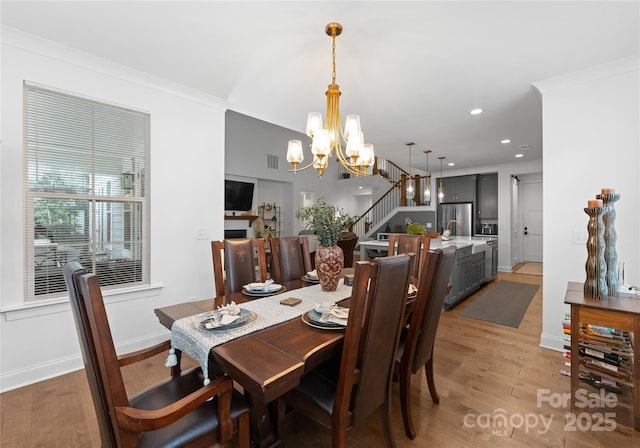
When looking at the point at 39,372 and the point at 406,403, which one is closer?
the point at 406,403

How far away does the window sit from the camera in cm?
230

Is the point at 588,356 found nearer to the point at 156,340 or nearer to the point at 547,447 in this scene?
the point at 547,447

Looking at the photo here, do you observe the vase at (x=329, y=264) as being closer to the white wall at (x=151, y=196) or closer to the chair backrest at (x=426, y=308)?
the chair backrest at (x=426, y=308)

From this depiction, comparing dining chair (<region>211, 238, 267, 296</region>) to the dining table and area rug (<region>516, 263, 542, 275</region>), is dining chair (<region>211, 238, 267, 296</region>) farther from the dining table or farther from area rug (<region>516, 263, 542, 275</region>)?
area rug (<region>516, 263, 542, 275</region>)

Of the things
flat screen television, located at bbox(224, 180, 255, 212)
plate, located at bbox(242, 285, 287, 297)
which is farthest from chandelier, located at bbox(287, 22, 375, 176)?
flat screen television, located at bbox(224, 180, 255, 212)

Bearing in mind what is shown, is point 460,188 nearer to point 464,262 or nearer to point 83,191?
point 464,262

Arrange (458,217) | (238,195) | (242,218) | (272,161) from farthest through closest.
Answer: (272,161) < (242,218) < (238,195) < (458,217)

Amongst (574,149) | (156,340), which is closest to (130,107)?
(156,340)

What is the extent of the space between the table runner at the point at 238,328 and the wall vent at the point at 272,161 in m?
7.22

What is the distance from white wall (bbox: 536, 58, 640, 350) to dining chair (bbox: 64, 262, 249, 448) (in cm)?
320

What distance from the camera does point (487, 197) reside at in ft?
24.9

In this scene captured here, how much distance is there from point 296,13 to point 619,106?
9.64 ft

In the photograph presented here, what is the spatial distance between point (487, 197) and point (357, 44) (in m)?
6.69

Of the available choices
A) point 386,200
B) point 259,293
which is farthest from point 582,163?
point 386,200
